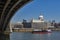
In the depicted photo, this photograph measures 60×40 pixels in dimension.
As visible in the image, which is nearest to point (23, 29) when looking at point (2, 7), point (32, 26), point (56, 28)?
point (32, 26)

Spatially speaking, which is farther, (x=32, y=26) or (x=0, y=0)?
(x=32, y=26)

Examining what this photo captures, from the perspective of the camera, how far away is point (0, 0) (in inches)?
1037

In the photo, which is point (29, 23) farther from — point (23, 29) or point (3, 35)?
point (3, 35)

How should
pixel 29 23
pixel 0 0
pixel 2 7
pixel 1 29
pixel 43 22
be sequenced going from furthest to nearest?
1. pixel 29 23
2. pixel 43 22
3. pixel 1 29
4. pixel 2 7
5. pixel 0 0

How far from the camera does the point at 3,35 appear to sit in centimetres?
4762

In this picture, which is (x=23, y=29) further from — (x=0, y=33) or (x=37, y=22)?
(x=0, y=33)

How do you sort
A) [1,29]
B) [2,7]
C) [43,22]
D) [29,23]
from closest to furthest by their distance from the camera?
[2,7] < [1,29] < [43,22] < [29,23]

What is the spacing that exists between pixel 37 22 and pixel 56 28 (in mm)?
24384

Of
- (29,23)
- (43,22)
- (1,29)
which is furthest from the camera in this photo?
(29,23)

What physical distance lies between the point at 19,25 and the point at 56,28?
25596 millimetres

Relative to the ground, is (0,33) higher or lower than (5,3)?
lower

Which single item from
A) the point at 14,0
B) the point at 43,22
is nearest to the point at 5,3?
the point at 14,0

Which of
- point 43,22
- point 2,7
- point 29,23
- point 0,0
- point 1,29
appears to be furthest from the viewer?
point 29,23

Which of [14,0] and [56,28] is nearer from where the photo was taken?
[14,0]
